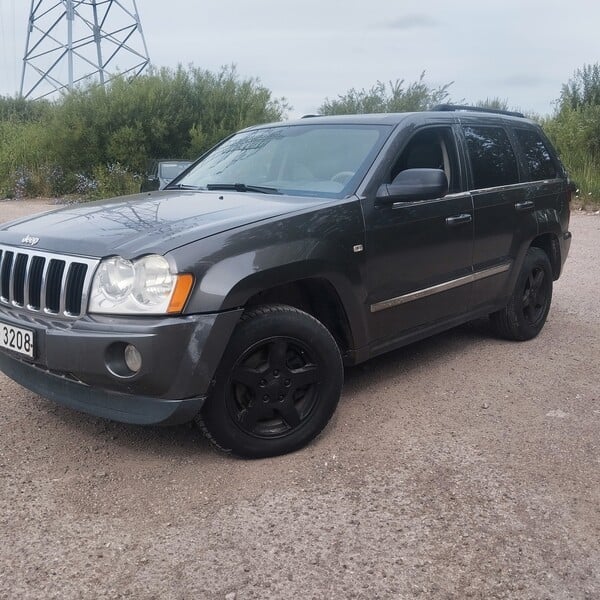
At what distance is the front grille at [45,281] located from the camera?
10.3ft

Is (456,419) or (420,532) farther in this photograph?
(456,419)

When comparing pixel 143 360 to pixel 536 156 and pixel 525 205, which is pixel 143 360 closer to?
pixel 525 205

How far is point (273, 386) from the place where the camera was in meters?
3.39

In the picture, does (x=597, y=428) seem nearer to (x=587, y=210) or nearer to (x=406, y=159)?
(x=406, y=159)

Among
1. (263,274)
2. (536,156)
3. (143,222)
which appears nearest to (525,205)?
(536,156)

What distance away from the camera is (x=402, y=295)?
4.11 m

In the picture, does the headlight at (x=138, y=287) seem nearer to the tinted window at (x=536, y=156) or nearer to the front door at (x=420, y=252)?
the front door at (x=420, y=252)

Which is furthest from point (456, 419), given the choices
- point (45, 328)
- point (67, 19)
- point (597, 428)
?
point (67, 19)

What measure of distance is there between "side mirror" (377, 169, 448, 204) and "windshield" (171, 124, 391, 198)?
179mm

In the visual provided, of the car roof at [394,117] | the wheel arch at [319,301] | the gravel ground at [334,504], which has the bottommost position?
the gravel ground at [334,504]

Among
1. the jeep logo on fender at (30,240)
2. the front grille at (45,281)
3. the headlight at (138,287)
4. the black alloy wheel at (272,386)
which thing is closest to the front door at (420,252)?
the black alloy wheel at (272,386)

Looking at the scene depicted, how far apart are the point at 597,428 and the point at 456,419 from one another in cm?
75

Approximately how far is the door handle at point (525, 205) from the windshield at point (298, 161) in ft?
4.59

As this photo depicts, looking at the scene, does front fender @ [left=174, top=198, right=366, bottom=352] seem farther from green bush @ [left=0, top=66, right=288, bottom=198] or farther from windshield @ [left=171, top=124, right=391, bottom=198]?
green bush @ [left=0, top=66, right=288, bottom=198]
